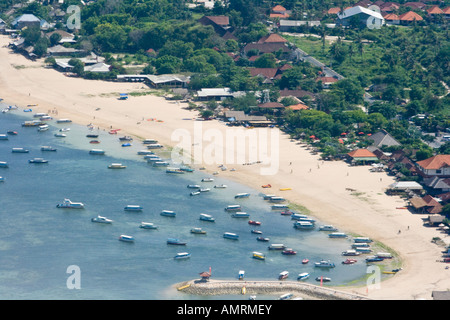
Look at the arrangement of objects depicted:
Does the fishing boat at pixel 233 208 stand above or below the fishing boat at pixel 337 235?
above

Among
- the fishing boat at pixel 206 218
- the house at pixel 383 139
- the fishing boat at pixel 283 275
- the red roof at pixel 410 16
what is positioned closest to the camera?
the fishing boat at pixel 283 275

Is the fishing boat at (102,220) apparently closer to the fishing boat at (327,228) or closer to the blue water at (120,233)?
the blue water at (120,233)

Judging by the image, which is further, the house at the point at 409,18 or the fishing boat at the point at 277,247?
the house at the point at 409,18

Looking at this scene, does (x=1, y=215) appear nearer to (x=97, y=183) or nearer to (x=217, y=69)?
(x=97, y=183)

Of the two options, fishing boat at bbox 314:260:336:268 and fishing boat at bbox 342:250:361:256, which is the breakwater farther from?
fishing boat at bbox 342:250:361:256

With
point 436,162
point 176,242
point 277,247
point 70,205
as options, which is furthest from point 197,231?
point 436,162

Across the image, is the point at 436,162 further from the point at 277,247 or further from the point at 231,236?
the point at 231,236

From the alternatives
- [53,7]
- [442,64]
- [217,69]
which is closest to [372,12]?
[442,64]

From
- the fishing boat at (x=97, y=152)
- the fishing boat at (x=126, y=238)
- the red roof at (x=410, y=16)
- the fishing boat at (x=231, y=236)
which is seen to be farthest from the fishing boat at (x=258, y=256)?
the red roof at (x=410, y=16)
